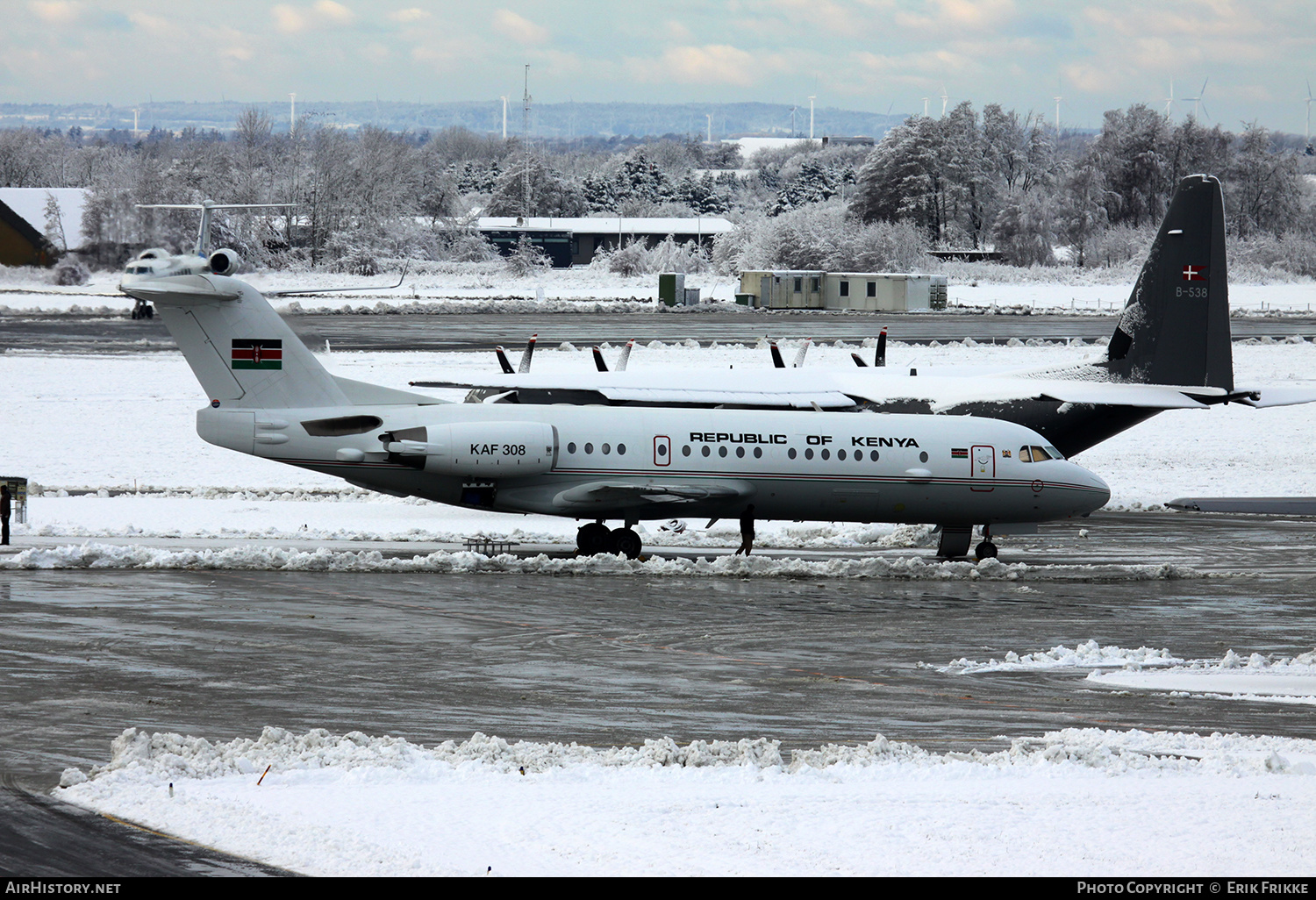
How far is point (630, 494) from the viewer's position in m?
27.8

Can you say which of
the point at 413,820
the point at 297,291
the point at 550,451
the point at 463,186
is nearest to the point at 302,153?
the point at 297,291

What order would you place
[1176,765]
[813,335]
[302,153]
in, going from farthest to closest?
[813,335]
[302,153]
[1176,765]

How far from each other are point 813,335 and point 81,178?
4004cm

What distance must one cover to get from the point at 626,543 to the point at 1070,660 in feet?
33.7

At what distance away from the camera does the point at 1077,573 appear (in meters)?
27.7

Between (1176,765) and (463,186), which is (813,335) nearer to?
(1176,765)

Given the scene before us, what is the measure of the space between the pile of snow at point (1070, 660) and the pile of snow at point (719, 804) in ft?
14.3

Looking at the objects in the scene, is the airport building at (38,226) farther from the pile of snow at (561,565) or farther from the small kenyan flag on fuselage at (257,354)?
the pile of snow at (561,565)

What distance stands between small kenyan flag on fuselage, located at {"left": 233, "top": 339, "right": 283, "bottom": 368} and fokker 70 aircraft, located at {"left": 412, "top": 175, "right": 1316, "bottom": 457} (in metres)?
6.78

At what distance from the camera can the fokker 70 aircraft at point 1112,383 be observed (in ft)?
110

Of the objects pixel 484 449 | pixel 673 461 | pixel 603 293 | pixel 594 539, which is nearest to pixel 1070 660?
pixel 673 461

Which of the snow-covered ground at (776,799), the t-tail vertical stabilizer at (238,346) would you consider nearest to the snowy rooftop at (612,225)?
the t-tail vertical stabilizer at (238,346)

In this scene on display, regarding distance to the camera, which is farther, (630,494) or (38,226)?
(38,226)

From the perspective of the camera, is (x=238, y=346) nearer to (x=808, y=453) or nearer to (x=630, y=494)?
(x=630, y=494)
